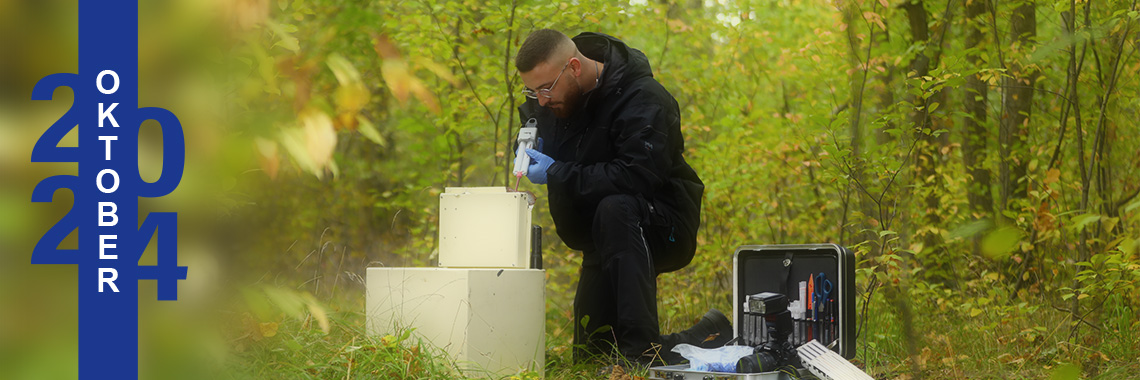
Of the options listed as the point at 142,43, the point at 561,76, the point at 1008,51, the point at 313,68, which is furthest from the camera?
the point at 1008,51

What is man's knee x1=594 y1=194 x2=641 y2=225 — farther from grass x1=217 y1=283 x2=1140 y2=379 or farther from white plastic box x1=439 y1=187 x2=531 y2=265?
grass x1=217 y1=283 x2=1140 y2=379

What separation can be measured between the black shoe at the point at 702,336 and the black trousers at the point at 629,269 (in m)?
0.09

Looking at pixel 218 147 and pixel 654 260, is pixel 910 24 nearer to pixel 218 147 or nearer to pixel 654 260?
pixel 654 260

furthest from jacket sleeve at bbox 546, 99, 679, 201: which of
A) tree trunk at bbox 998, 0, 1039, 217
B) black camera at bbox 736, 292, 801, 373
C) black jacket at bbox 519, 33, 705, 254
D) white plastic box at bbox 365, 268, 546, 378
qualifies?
tree trunk at bbox 998, 0, 1039, 217

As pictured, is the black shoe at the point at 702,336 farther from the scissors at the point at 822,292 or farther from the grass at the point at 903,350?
the scissors at the point at 822,292

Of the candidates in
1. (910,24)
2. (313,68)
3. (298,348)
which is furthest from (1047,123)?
(313,68)

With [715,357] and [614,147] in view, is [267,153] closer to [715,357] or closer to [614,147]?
[715,357]

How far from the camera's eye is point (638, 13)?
5.67 meters

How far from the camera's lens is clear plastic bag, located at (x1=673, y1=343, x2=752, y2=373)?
9.05ft

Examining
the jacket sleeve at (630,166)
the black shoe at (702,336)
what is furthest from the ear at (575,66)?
the black shoe at (702,336)

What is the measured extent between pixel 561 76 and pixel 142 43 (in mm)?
2625

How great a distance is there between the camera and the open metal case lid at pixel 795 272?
292cm

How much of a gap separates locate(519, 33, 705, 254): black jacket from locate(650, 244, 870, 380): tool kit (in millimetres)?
348

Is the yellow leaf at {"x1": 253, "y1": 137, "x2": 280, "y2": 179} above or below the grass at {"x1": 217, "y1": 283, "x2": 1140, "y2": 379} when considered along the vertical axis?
above
